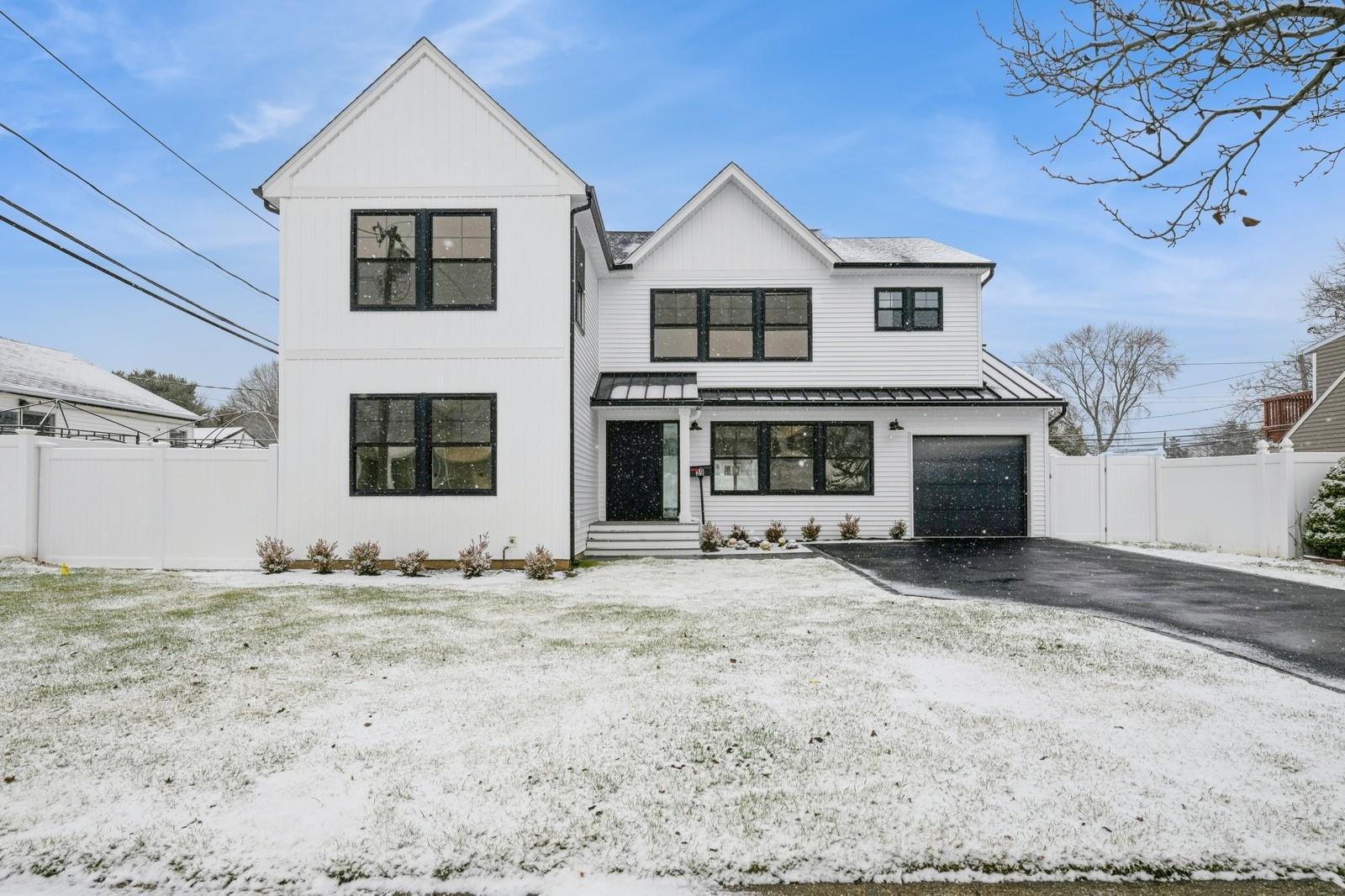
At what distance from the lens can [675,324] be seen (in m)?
15.7

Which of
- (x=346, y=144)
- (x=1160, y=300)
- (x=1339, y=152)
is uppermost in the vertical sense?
(x=1160, y=300)

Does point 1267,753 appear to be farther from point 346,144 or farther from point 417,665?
point 346,144

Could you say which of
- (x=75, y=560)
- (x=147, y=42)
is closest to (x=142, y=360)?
(x=147, y=42)

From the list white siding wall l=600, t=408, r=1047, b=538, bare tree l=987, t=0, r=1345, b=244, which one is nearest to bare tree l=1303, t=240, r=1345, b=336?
white siding wall l=600, t=408, r=1047, b=538

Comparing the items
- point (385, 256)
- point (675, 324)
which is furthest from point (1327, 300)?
point (385, 256)

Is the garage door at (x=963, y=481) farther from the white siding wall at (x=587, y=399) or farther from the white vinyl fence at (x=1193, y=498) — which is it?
the white siding wall at (x=587, y=399)

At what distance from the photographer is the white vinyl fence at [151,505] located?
11.2 m

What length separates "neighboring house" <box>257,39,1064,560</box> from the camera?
11.2 meters

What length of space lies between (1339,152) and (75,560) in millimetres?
15121

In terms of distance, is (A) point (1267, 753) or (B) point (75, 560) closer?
(A) point (1267, 753)

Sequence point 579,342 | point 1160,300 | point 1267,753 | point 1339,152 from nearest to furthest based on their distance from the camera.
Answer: point 1339,152
point 1267,753
point 579,342
point 1160,300

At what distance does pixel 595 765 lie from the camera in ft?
11.7

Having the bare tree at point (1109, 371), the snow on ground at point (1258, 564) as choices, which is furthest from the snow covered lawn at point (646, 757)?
the bare tree at point (1109, 371)

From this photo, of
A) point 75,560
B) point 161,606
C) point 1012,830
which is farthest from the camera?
point 75,560
